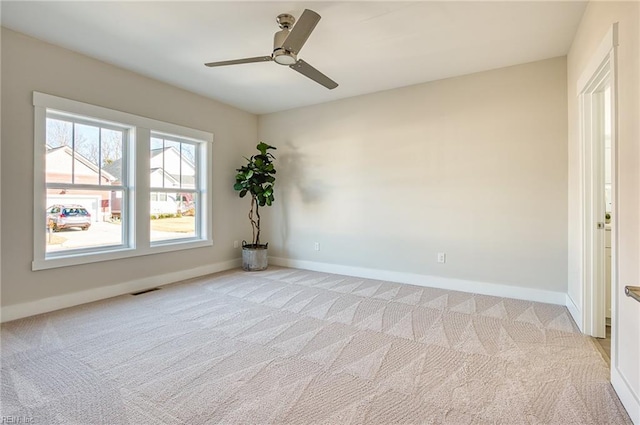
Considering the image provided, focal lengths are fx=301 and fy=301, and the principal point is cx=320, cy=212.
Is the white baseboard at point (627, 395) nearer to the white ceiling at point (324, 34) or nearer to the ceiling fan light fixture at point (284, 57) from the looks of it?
the white ceiling at point (324, 34)

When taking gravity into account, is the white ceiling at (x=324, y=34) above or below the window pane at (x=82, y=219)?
above

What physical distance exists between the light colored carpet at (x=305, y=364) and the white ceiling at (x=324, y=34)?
9.14ft

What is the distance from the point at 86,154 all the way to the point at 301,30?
2.96m

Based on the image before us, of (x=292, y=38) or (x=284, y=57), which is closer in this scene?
(x=292, y=38)

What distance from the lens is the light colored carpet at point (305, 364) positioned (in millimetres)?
1676

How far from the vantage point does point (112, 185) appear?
3766 mm

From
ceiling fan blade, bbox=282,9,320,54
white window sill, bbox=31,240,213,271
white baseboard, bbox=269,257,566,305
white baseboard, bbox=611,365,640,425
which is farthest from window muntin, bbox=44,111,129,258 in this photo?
white baseboard, bbox=611,365,640,425

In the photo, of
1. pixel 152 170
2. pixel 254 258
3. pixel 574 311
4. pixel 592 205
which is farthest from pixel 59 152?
pixel 574 311

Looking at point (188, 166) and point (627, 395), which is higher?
point (188, 166)

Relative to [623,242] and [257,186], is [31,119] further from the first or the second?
[623,242]

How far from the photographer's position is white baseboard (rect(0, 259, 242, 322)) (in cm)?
294

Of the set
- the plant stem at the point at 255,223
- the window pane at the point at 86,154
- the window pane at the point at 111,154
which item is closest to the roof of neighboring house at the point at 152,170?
the window pane at the point at 111,154

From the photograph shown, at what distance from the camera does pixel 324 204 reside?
198 inches

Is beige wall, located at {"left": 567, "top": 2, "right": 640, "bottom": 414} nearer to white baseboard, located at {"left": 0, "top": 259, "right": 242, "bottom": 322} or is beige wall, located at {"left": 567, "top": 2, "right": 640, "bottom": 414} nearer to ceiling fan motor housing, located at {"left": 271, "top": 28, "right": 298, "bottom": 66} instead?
ceiling fan motor housing, located at {"left": 271, "top": 28, "right": 298, "bottom": 66}
